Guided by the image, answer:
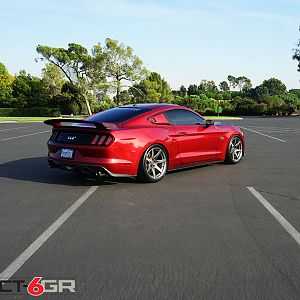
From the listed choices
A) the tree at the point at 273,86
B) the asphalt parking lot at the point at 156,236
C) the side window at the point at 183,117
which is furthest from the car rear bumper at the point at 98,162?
the tree at the point at 273,86

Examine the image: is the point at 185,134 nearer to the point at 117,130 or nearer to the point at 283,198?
the point at 117,130

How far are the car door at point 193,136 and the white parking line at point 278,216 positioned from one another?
5.30 ft

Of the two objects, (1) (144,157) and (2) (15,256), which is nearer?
(2) (15,256)

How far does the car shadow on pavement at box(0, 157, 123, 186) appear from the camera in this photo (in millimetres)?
6898

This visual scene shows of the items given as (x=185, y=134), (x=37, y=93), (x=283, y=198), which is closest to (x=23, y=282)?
(x=283, y=198)

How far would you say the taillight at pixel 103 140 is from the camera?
6336 mm

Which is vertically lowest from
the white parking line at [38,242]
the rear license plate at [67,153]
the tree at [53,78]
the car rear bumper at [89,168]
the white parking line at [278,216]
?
the white parking line at [38,242]

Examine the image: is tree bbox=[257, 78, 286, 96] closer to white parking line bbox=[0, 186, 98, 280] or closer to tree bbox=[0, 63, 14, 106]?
tree bbox=[0, 63, 14, 106]

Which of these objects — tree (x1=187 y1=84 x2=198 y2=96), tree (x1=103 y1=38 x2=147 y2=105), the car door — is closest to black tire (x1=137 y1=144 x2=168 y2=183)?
the car door

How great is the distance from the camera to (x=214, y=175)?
300 inches

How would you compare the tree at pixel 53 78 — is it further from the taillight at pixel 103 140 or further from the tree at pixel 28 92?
the taillight at pixel 103 140

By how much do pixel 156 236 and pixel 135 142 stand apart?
269 centimetres

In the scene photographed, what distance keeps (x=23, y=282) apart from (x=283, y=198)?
411 centimetres

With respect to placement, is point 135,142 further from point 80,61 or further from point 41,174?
point 80,61
